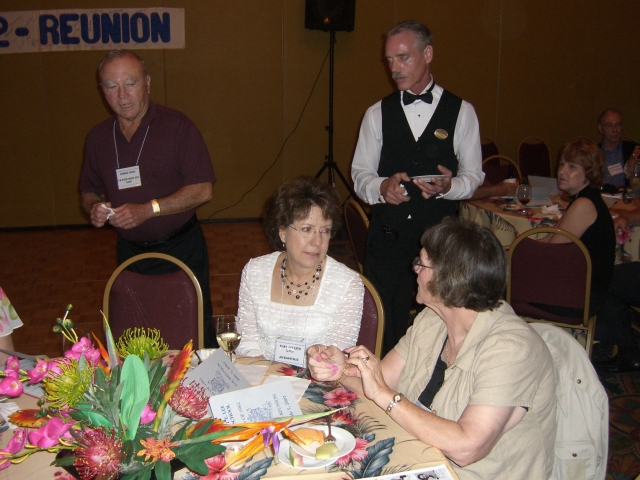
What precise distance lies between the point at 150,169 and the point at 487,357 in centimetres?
211

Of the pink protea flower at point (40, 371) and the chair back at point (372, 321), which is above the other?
the pink protea flower at point (40, 371)

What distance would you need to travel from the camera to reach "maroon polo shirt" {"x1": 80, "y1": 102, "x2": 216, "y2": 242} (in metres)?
3.12

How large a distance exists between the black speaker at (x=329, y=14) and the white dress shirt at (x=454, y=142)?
360 cm

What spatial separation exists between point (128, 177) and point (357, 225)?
1.26 metres

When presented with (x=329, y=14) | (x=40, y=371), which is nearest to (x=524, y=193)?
(x=329, y=14)

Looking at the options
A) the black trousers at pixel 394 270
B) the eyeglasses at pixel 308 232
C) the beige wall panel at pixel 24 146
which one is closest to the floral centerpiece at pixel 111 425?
the eyeglasses at pixel 308 232

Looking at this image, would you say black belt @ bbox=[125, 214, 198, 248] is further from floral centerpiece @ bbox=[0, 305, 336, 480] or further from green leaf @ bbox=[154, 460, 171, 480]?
green leaf @ bbox=[154, 460, 171, 480]

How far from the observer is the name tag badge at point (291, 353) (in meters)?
2.00

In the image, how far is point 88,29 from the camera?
6551 mm

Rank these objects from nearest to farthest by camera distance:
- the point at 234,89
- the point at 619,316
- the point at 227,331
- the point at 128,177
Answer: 1. the point at 227,331
2. the point at 128,177
3. the point at 619,316
4. the point at 234,89

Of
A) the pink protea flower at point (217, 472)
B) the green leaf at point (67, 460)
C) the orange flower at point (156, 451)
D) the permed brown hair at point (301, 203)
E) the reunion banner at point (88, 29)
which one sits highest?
the reunion banner at point (88, 29)

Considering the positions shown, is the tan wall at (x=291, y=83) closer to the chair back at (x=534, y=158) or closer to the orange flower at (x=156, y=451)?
the chair back at (x=534, y=158)

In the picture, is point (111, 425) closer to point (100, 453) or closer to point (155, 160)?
point (100, 453)

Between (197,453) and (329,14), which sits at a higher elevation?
(329,14)
